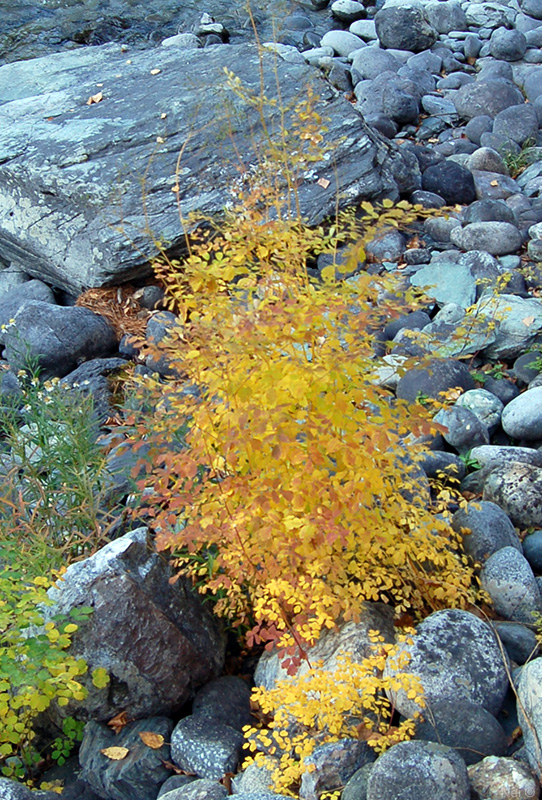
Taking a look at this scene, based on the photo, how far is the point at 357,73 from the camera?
8875 mm

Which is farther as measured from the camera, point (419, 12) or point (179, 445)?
point (419, 12)

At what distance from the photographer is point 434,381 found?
163 inches

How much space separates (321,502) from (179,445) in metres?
1.19

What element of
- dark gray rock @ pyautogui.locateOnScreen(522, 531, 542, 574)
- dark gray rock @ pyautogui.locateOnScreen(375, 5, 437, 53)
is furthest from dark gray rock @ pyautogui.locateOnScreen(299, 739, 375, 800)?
dark gray rock @ pyautogui.locateOnScreen(375, 5, 437, 53)

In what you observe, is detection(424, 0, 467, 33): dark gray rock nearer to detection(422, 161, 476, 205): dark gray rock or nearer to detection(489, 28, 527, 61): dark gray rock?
detection(489, 28, 527, 61): dark gray rock

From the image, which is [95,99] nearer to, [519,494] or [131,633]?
[519,494]

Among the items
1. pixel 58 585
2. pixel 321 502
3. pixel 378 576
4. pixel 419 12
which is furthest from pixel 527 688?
pixel 419 12

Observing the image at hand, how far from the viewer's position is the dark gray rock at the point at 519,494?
329 centimetres

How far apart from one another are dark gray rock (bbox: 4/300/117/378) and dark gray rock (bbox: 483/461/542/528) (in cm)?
280

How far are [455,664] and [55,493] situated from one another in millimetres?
1719

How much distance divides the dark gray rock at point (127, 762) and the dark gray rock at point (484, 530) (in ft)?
4.23

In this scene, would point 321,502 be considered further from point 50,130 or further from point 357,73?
point 357,73

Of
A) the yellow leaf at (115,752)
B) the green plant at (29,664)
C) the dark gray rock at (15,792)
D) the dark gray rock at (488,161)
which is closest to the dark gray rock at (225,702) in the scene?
the yellow leaf at (115,752)

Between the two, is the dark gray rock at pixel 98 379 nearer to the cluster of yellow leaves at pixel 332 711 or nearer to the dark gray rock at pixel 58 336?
the dark gray rock at pixel 58 336
